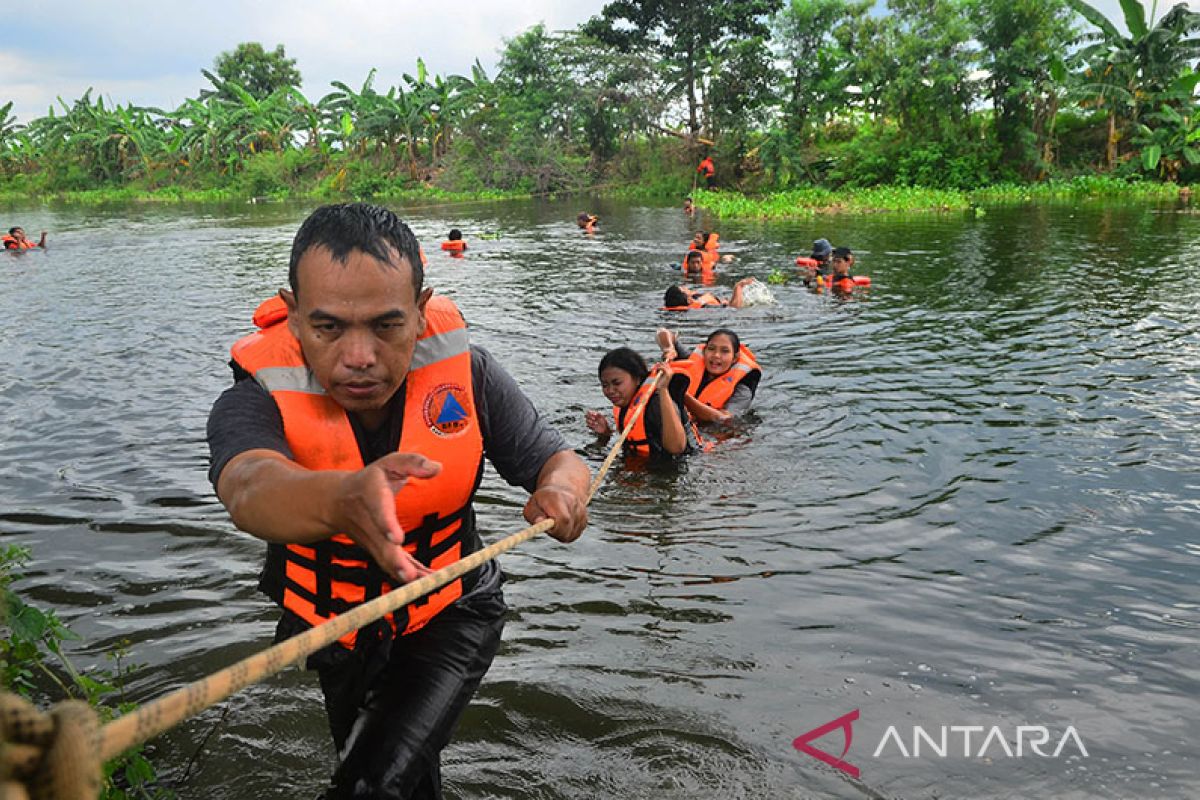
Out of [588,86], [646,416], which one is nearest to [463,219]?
[588,86]

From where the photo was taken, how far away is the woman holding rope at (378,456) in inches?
78.3

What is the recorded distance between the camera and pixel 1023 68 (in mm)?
29031

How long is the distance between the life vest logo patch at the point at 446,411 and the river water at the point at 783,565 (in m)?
1.38

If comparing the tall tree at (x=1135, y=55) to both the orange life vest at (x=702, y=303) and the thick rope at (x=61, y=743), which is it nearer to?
the orange life vest at (x=702, y=303)

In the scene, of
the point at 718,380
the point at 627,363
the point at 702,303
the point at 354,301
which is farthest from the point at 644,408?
the point at 702,303

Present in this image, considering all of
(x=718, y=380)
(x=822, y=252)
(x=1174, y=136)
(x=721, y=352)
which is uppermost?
(x=1174, y=136)

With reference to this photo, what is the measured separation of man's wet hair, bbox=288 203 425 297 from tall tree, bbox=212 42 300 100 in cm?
5827

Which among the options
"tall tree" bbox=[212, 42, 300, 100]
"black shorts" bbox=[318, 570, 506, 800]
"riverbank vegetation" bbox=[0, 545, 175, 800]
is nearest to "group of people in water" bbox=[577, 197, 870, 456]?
"black shorts" bbox=[318, 570, 506, 800]

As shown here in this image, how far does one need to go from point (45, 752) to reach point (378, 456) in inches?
57.1

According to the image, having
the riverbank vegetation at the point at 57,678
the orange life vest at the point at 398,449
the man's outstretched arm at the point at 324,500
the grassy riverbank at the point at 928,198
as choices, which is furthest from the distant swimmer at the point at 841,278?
the grassy riverbank at the point at 928,198

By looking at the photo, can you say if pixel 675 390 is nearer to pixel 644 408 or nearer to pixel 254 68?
pixel 644 408

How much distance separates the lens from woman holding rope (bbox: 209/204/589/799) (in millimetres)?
1988

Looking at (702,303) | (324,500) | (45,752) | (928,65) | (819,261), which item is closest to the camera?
(45,752)

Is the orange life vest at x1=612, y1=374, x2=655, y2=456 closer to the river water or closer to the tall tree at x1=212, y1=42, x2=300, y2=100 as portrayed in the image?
the river water
